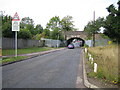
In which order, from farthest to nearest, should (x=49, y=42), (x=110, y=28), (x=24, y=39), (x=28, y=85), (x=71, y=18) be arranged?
(x=71, y=18)
(x=49, y=42)
(x=24, y=39)
(x=110, y=28)
(x=28, y=85)

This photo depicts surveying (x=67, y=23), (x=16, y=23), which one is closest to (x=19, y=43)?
(x=16, y=23)

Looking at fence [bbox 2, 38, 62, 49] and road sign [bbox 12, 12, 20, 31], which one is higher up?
road sign [bbox 12, 12, 20, 31]

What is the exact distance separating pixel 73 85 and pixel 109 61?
202cm

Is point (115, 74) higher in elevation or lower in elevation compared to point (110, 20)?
lower

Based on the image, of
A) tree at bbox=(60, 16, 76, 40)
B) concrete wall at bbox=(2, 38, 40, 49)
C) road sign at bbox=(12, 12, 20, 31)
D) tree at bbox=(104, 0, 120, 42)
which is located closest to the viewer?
road sign at bbox=(12, 12, 20, 31)

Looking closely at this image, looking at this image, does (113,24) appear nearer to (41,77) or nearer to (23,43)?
(41,77)

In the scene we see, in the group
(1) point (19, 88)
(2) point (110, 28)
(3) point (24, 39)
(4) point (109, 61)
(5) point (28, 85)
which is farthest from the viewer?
(3) point (24, 39)

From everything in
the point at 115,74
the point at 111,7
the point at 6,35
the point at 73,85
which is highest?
the point at 111,7

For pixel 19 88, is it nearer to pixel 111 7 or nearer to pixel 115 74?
pixel 115 74

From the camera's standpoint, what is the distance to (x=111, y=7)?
1972 centimetres

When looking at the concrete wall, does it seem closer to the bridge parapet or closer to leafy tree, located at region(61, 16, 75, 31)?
the bridge parapet

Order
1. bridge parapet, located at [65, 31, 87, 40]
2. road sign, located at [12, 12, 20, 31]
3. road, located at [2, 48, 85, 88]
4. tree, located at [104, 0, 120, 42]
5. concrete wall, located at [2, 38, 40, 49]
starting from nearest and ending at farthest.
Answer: road, located at [2, 48, 85, 88]
road sign, located at [12, 12, 20, 31]
tree, located at [104, 0, 120, 42]
concrete wall, located at [2, 38, 40, 49]
bridge parapet, located at [65, 31, 87, 40]

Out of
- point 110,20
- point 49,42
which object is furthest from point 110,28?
point 49,42

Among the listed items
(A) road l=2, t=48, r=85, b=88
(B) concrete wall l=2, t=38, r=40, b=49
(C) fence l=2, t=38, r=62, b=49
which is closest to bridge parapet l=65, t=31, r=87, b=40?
(C) fence l=2, t=38, r=62, b=49
